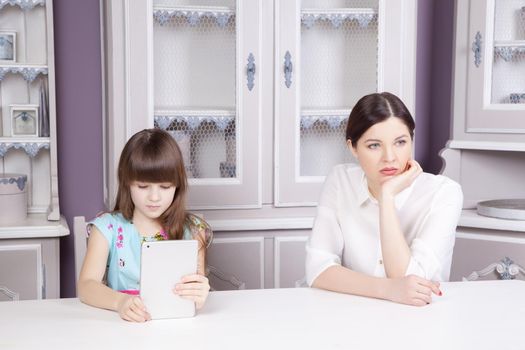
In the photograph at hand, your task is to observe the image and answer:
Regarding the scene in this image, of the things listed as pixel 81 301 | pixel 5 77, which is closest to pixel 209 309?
pixel 81 301

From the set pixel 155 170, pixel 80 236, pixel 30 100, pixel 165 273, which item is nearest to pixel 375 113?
pixel 155 170

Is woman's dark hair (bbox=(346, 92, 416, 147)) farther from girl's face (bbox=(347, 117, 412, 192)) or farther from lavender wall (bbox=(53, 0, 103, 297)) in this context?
lavender wall (bbox=(53, 0, 103, 297))

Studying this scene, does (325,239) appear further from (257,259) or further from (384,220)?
(257,259)

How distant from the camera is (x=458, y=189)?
1806 millimetres

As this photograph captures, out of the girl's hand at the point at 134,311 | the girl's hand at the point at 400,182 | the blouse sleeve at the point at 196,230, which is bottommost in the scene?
the girl's hand at the point at 134,311

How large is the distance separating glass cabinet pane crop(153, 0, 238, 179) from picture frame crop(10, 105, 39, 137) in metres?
0.57

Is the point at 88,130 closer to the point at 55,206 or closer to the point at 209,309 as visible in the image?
the point at 55,206

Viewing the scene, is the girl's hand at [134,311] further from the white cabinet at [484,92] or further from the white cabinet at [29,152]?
the white cabinet at [484,92]

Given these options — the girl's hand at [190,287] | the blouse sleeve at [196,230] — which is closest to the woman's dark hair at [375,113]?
the blouse sleeve at [196,230]

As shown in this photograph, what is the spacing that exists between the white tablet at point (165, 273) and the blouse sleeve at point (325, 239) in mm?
431

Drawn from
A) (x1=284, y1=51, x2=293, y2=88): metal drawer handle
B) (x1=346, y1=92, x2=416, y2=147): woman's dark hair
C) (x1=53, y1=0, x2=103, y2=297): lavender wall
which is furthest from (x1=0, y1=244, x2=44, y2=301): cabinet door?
(x1=346, y1=92, x2=416, y2=147): woman's dark hair

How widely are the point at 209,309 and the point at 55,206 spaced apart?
55.3 inches

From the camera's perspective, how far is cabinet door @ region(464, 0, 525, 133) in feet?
9.06

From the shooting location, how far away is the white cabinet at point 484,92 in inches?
105
